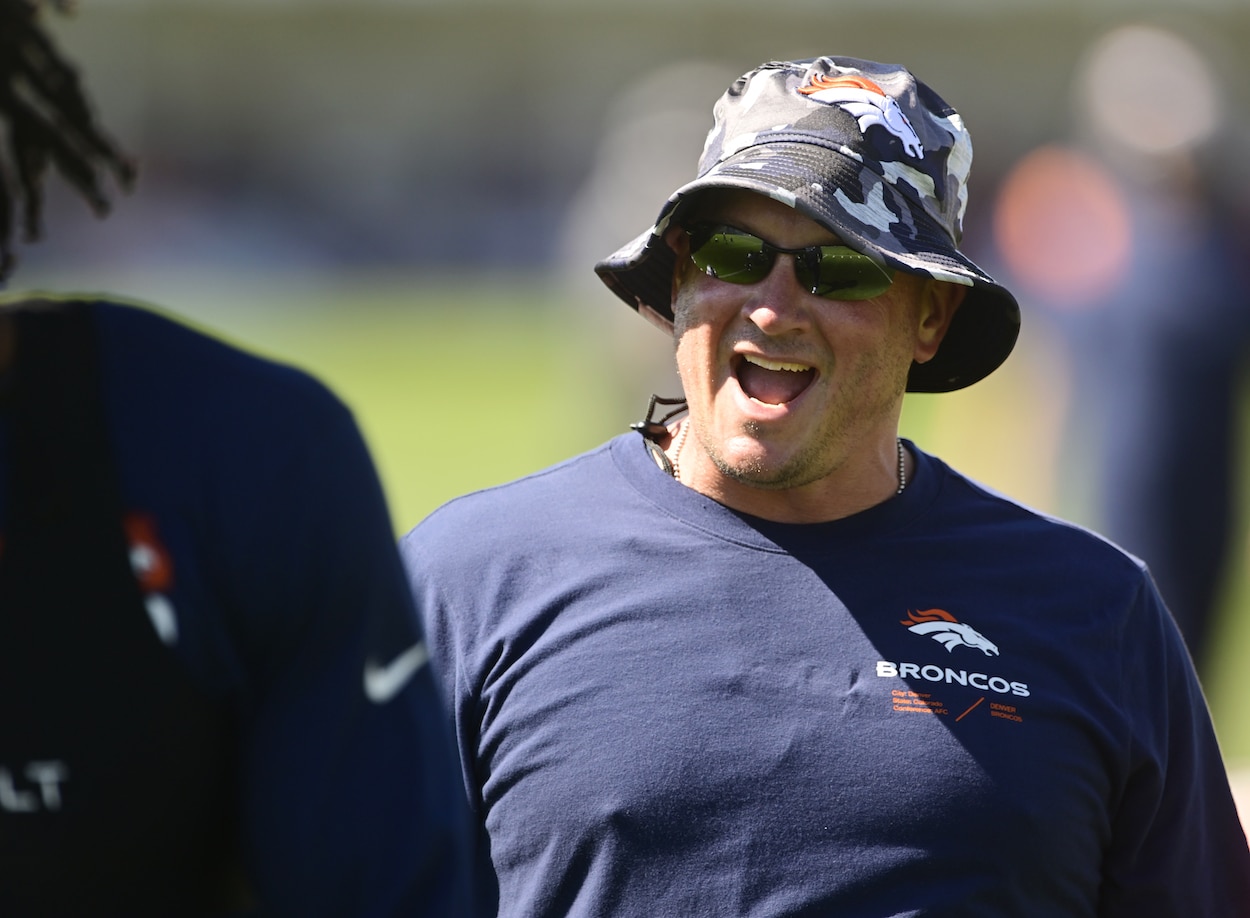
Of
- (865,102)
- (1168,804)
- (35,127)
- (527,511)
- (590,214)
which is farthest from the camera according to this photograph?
(590,214)

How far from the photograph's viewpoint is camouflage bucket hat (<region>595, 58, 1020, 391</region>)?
121 inches

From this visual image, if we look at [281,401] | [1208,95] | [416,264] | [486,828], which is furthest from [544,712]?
[416,264]

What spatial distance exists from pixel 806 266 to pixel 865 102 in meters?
0.34

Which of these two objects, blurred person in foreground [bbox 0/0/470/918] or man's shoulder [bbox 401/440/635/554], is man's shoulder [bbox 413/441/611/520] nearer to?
man's shoulder [bbox 401/440/635/554]

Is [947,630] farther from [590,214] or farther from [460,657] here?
[590,214]

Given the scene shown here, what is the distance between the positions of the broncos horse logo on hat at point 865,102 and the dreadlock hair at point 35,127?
5.23 feet

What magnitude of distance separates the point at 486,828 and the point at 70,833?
127 centimetres

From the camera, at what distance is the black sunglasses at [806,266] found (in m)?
3.10

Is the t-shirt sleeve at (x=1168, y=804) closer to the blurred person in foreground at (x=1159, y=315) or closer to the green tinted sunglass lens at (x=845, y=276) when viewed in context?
the green tinted sunglass lens at (x=845, y=276)

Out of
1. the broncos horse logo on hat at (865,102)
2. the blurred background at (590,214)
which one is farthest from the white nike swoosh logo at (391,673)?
the broncos horse logo on hat at (865,102)

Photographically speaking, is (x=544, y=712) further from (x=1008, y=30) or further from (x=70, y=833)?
(x=1008, y=30)

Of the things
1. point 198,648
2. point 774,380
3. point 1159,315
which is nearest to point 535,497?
point 774,380

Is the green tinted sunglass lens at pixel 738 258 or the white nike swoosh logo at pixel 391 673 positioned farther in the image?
the green tinted sunglass lens at pixel 738 258

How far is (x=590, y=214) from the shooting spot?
8.98 metres
